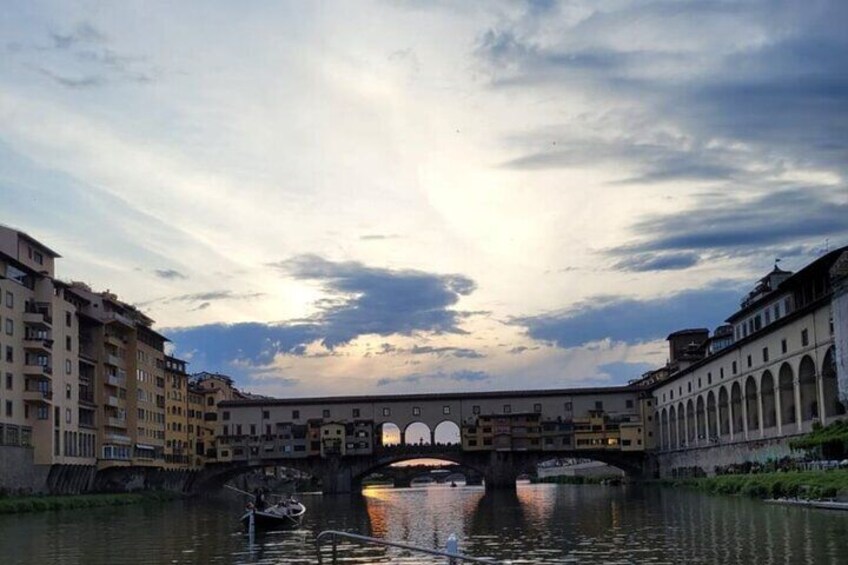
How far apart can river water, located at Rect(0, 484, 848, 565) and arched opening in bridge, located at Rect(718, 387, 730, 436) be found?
103 ft

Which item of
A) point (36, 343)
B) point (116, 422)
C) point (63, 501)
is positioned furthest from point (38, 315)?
point (116, 422)

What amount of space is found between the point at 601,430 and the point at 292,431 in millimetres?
41310

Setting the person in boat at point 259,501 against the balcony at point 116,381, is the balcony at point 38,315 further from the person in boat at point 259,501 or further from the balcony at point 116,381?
the person in boat at point 259,501

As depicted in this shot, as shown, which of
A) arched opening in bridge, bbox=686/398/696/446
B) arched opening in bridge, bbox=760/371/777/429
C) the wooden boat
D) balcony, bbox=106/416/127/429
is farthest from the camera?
arched opening in bridge, bbox=686/398/696/446

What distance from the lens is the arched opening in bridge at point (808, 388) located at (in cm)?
7519

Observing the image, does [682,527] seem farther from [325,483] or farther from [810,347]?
[325,483]

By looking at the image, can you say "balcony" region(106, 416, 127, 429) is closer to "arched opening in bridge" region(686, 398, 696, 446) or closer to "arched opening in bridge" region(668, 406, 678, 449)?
"arched opening in bridge" region(686, 398, 696, 446)

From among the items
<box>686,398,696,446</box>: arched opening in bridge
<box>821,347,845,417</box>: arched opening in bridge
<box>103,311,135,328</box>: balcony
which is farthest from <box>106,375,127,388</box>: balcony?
<box>821,347,845,417</box>: arched opening in bridge

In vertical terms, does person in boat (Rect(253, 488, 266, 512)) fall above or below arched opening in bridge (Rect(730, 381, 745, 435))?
below

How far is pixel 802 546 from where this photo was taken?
113 ft

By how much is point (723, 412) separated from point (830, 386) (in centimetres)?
3063

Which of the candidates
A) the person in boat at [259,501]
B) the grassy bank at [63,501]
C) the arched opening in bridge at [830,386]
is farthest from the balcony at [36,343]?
the arched opening in bridge at [830,386]

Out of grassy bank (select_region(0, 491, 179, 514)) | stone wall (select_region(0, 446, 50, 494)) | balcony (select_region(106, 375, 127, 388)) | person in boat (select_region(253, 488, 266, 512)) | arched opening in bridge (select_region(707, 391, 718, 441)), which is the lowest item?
grassy bank (select_region(0, 491, 179, 514))

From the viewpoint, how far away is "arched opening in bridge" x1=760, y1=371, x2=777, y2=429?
85.5 metres
